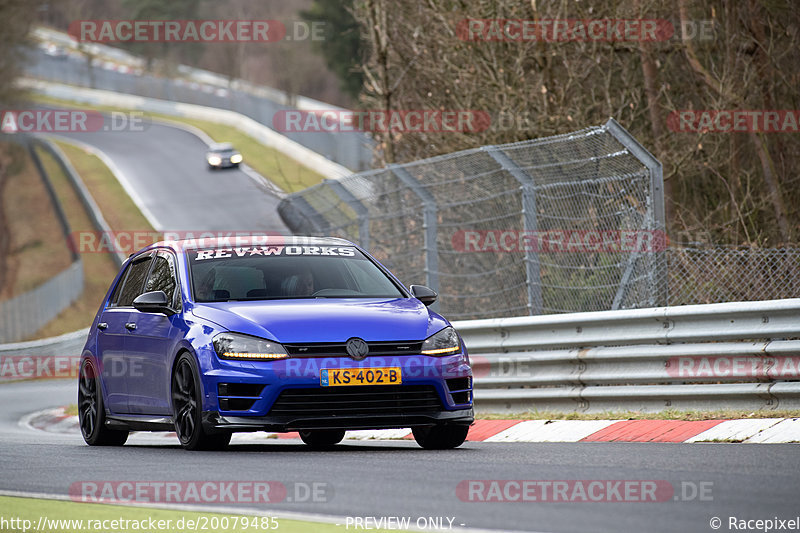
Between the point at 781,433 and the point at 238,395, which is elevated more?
the point at 238,395

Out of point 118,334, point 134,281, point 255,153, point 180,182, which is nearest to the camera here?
point 118,334

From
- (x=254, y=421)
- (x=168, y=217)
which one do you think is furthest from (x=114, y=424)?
(x=168, y=217)

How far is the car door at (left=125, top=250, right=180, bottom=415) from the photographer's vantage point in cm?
987

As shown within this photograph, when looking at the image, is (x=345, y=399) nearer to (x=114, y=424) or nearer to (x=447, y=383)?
(x=447, y=383)

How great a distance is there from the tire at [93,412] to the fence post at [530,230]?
3768 mm

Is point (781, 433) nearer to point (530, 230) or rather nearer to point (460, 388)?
point (460, 388)

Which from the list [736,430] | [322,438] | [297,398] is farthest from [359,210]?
[736,430]

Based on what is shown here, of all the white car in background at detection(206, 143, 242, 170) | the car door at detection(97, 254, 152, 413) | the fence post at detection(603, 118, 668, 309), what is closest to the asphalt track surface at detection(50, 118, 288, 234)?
the white car in background at detection(206, 143, 242, 170)

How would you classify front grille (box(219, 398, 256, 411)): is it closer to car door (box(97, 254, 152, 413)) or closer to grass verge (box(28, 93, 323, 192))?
car door (box(97, 254, 152, 413))

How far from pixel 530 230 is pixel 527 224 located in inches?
2.8

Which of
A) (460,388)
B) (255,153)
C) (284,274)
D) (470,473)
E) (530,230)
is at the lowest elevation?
(470,473)

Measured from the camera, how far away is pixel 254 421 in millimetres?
8953

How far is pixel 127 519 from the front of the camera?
6152 mm

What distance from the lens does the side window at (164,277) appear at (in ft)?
33.8
